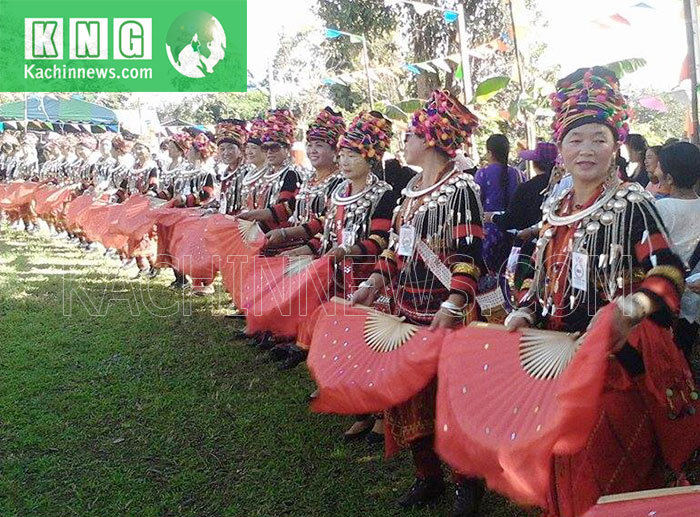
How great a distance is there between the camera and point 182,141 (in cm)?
791

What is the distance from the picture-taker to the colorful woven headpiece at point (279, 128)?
5.27 meters

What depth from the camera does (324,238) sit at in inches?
157

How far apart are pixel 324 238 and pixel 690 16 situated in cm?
408

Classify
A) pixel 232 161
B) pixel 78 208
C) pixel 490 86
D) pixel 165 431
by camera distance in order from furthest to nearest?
pixel 78 208, pixel 490 86, pixel 232 161, pixel 165 431

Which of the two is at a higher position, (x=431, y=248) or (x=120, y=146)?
(x=120, y=146)

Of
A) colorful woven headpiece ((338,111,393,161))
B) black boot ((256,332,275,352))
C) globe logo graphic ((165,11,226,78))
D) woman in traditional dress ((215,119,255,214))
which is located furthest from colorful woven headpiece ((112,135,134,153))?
globe logo graphic ((165,11,226,78))

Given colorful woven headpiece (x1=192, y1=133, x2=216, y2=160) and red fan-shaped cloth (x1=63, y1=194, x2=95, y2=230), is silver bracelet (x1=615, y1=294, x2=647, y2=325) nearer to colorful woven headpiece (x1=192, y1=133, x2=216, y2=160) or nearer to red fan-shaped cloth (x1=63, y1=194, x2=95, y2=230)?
colorful woven headpiece (x1=192, y1=133, x2=216, y2=160)

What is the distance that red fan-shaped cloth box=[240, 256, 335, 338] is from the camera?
332cm

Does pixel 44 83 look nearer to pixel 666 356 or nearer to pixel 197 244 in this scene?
pixel 197 244

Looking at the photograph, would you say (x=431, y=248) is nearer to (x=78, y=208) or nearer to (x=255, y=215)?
(x=255, y=215)

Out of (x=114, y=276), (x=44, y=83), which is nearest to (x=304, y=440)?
(x=114, y=276)

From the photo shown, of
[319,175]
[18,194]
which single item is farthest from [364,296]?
[18,194]

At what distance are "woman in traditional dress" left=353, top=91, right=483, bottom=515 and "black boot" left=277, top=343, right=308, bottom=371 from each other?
2.18m

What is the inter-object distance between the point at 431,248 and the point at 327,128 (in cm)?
170
